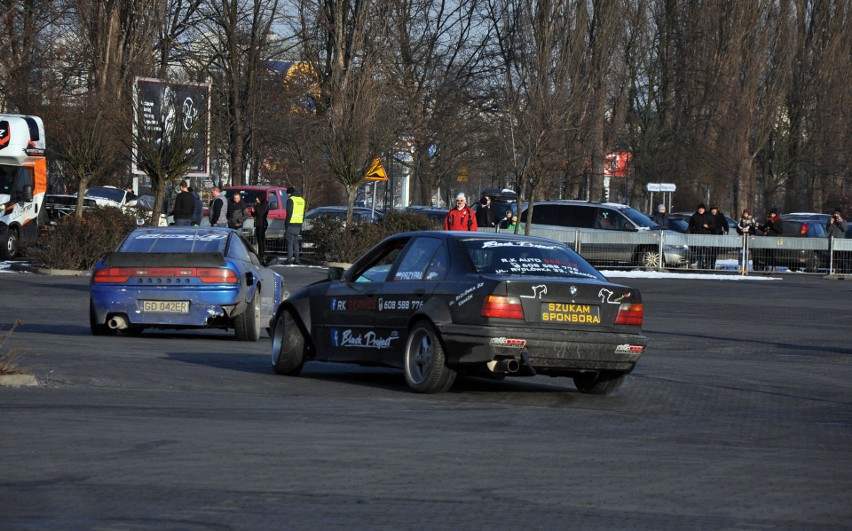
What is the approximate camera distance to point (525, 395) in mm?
11750

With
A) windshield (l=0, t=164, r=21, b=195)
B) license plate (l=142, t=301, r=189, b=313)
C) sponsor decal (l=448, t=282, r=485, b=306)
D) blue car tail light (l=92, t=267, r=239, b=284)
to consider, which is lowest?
license plate (l=142, t=301, r=189, b=313)

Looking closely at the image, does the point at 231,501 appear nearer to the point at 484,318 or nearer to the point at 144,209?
the point at 484,318

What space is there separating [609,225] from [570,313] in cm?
2889

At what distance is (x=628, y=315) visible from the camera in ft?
37.0

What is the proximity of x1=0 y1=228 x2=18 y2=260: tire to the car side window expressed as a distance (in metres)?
22.8

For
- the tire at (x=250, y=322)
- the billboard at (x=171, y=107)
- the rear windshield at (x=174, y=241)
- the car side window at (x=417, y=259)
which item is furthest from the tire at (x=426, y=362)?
the billboard at (x=171, y=107)

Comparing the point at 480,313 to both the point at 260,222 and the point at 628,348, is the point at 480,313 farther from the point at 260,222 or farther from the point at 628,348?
the point at 260,222

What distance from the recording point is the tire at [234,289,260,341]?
1655 cm

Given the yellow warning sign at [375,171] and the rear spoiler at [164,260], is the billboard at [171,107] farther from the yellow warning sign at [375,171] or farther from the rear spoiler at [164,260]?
the rear spoiler at [164,260]

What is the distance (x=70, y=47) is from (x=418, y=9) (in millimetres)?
13517

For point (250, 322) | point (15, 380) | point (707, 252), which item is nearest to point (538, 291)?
point (15, 380)

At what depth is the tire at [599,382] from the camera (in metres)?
11.8

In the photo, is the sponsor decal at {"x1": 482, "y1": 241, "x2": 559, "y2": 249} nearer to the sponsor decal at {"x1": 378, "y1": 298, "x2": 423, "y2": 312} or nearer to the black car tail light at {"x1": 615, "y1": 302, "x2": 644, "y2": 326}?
the sponsor decal at {"x1": 378, "y1": 298, "x2": 423, "y2": 312}

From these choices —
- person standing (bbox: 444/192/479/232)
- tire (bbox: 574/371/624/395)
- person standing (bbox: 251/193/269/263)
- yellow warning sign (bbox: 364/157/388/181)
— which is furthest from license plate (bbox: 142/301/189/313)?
yellow warning sign (bbox: 364/157/388/181)
